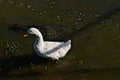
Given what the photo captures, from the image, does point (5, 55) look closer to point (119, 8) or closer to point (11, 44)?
point (11, 44)

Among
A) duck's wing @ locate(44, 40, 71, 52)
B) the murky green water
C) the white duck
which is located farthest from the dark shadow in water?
duck's wing @ locate(44, 40, 71, 52)

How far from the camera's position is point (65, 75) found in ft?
34.3

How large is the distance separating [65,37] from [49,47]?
1317 millimetres

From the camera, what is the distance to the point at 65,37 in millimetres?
11758

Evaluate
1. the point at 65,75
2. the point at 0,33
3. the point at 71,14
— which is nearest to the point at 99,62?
the point at 65,75

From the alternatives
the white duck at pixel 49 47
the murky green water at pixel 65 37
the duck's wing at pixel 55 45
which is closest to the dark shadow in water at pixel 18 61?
the murky green water at pixel 65 37

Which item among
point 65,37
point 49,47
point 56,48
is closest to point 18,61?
point 49,47

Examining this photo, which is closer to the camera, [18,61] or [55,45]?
[55,45]

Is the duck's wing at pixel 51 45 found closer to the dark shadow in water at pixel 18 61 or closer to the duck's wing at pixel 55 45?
the duck's wing at pixel 55 45

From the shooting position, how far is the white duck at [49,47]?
10.5m

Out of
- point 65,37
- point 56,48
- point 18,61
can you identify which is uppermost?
point 65,37

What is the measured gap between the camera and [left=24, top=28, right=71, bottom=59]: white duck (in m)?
10.5

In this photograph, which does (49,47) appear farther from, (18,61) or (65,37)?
(65,37)

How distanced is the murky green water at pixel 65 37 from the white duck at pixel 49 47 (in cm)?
32
